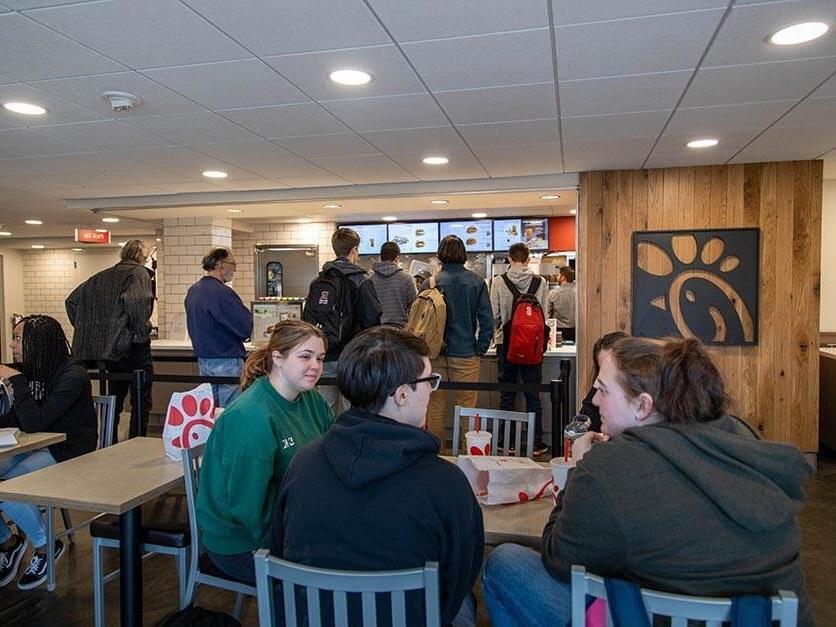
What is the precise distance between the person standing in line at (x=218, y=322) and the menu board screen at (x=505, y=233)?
12.1 feet

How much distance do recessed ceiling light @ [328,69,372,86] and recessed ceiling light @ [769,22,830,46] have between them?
5.30 ft

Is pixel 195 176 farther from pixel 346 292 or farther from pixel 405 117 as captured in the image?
pixel 405 117

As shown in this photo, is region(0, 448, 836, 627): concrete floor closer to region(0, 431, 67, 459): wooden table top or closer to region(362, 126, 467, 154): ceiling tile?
region(0, 431, 67, 459): wooden table top

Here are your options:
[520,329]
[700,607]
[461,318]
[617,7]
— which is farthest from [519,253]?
[700,607]

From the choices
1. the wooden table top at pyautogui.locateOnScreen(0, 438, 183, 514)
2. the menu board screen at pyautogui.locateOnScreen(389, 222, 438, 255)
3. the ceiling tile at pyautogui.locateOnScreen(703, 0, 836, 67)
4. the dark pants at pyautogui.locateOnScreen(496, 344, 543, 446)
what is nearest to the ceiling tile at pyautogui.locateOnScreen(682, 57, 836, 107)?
the ceiling tile at pyautogui.locateOnScreen(703, 0, 836, 67)

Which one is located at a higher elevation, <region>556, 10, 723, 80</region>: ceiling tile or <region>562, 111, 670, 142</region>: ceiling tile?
<region>556, 10, 723, 80</region>: ceiling tile

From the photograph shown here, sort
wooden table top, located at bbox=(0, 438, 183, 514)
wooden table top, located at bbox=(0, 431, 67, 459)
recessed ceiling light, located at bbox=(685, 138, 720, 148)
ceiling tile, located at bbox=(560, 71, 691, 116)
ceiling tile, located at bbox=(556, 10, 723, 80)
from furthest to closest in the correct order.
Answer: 1. recessed ceiling light, located at bbox=(685, 138, 720, 148)
2. ceiling tile, located at bbox=(560, 71, 691, 116)
3. wooden table top, located at bbox=(0, 431, 67, 459)
4. ceiling tile, located at bbox=(556, 10, 723, 80)
5. wooden table top, located at bbox=(0, 438, 183, 514)

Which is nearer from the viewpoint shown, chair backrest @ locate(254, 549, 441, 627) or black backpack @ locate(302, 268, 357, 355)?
chair backrest @ locate(254, 549, 441, 627)

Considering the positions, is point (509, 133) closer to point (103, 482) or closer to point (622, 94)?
point (622, 94)

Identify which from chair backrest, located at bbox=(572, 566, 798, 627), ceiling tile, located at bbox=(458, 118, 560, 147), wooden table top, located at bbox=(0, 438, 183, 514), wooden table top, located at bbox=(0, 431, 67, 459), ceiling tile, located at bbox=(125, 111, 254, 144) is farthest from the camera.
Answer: ceiling tile, located at bbox=(458, 118, 560, 147)

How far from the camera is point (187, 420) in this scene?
264cm

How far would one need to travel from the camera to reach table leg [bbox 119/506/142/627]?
7.11ft

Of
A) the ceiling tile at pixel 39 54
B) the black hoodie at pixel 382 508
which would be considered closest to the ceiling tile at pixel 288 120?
the ceiling tile at pixel 39 54

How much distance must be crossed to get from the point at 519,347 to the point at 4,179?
14.5 feet
